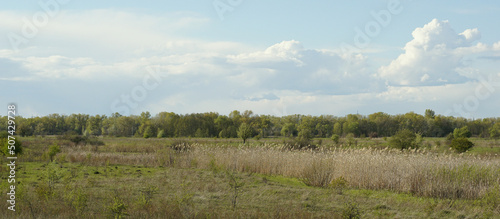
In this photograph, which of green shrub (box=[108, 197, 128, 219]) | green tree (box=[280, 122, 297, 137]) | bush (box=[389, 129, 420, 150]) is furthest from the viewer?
green tree (box=[280, 122, 297, 137])

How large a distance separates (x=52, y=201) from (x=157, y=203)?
2911 millimetres

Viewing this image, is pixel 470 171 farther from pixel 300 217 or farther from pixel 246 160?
pixel 246 160

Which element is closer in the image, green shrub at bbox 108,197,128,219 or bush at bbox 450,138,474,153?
green shrub at bbox 108,197,128,219

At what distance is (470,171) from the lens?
49.4 ft

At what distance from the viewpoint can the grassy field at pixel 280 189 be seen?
11.0 m

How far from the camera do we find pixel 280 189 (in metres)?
15.0

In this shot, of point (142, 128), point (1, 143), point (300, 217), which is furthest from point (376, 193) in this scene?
point (142, 128)

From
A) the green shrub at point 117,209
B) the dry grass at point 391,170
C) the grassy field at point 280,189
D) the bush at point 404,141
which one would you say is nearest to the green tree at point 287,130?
the bush at point 404,141

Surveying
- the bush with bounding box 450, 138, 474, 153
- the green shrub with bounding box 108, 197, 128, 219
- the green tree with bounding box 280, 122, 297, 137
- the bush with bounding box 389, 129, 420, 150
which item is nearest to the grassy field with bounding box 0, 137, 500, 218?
the green shrub with bounding box 108, 197, 128, 219

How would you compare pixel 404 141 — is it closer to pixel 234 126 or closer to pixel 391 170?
pixel 391 170

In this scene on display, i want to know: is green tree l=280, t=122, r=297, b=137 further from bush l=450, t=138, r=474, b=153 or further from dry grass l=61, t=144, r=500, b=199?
dry grass l=61, t=144, r=500, b=199

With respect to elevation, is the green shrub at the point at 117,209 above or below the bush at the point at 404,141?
below

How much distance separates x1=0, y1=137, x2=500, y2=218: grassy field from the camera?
11.0 m

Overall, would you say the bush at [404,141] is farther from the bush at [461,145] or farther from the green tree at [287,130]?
the green tree at [287,130]
